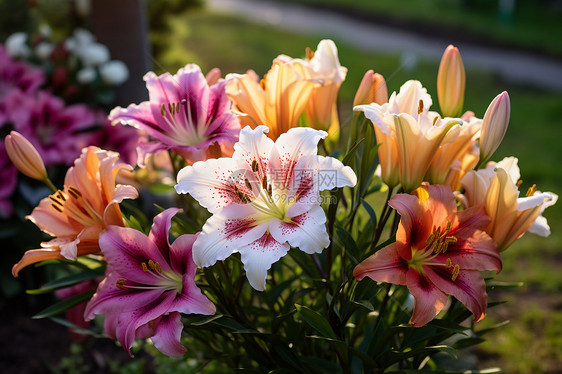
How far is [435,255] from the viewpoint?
36.8 inches

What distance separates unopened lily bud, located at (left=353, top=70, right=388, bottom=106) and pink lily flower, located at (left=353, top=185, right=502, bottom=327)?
18cm

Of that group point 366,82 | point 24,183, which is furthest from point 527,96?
point 366,82

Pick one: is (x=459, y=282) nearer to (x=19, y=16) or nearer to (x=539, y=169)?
(x=539, y=169)

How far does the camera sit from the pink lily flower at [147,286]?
896 mm

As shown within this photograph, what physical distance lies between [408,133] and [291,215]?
22 cm

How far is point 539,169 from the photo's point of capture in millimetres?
3551

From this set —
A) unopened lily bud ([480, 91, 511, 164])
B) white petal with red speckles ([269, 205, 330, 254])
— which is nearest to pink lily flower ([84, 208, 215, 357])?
white petal with red speckles ([269, 205, 330, 254])

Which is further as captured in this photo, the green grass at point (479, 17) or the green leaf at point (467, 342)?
the green grass at point (479, 17)

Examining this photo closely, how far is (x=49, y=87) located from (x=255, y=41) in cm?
351

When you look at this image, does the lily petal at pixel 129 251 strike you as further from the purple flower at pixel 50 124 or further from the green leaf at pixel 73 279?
the purple flower at pixel 50 124

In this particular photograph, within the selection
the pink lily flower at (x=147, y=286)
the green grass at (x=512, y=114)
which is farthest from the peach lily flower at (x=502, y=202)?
the pink lily flower at (x=147, y=286)

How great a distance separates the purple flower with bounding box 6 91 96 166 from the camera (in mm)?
2096

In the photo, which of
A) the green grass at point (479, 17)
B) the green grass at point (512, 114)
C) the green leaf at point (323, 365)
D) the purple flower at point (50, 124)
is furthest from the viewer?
the green grass at point (479, 17)

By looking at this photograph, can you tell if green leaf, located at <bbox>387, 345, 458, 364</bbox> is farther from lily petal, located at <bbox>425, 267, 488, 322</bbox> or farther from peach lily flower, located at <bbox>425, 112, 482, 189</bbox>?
peach lily flower, located at <bbox>425, 112, 482, 189</bbox>
